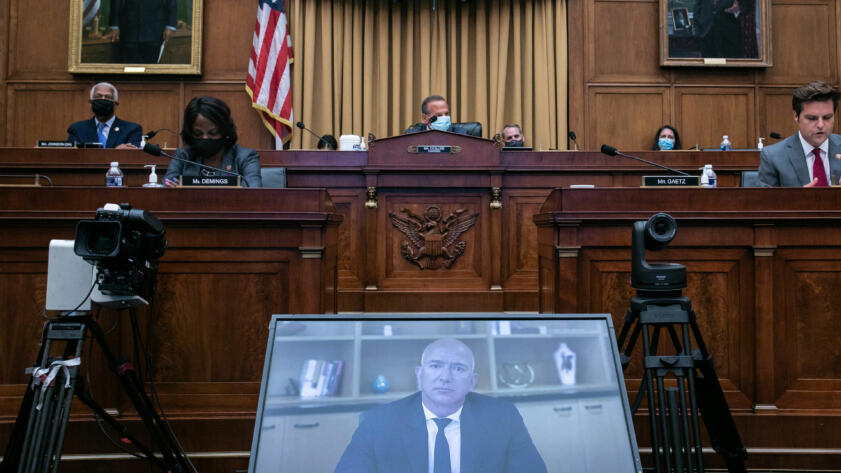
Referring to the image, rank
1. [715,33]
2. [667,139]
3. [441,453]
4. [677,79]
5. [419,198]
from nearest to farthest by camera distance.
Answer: [441,453] → [419,198] → [667,139] → [715,33] → [677,79]

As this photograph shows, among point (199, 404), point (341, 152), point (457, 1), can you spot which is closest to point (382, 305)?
point (341, 152)

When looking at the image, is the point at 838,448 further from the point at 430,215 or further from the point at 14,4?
the point at 14,4

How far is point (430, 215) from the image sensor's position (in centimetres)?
393

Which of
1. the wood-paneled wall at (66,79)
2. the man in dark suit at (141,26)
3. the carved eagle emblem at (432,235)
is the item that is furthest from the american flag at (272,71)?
the carved eagle emblem at (432,235)

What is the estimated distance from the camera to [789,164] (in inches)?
116

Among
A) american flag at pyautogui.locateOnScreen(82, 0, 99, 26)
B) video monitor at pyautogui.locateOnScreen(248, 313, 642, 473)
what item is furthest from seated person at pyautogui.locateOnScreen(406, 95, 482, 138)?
american flag at pyautogui.locateOnScreen(82, 0, 99, 26)

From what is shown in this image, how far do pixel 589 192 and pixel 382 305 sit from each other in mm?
1934

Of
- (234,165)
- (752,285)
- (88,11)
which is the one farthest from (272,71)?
(752,285)

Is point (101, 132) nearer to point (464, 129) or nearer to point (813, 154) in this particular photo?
point (464, 129)

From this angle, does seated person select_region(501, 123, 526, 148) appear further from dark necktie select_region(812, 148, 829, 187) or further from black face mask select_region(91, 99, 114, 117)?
black face mask select_region(91, 99, 114, 117)

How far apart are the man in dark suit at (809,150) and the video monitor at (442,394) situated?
2.26m

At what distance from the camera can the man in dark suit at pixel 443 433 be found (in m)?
1.13

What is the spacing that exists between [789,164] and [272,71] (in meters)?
4.85

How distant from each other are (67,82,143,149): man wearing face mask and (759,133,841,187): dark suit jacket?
14.8 feet
